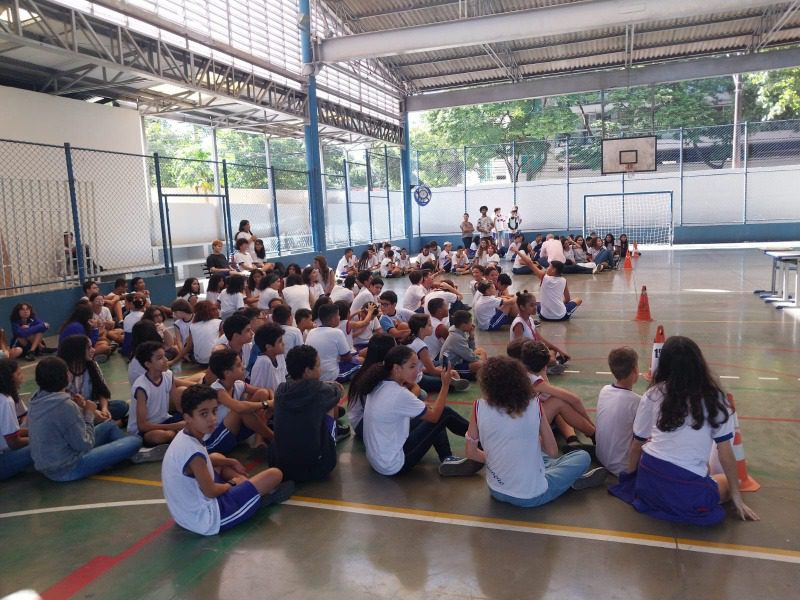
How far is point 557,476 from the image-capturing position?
407cm

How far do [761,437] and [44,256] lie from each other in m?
14.5

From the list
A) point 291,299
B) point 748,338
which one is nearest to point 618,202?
point 748,338

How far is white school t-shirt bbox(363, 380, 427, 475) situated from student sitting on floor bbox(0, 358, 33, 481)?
107 inches

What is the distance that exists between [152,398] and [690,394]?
164 inches

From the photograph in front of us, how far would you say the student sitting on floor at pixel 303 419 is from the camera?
14.3ft

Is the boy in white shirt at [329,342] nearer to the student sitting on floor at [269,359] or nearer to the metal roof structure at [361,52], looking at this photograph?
the student sitting on floor at [269,359]

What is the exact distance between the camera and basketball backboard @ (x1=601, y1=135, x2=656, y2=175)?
24028 millimetres

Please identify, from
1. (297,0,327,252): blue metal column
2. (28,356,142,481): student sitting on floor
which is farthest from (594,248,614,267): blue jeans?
(28,356,142,481): student sitting on floor

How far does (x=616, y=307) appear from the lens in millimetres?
11727

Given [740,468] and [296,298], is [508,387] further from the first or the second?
[296,298]

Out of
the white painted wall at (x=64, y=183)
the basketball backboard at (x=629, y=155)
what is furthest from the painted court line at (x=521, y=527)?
the basketball backboard at (x=629, y=155)

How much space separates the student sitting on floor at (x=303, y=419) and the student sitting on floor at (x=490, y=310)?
5.65m

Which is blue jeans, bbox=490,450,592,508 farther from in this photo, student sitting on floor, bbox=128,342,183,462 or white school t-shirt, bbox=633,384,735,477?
student sitting on floor, bbox=128,342,183,462

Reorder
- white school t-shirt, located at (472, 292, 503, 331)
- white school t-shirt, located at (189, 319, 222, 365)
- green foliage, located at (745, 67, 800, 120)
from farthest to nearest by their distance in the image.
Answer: green foliage, located at (745, 67, 800, 120), white school t-shirt, located at (472, 292, 503, 331), white school t-shirt, located at (189, 319, 222, 365)
